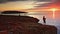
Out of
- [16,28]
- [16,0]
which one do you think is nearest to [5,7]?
[16,0]

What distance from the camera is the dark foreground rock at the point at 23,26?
217cm

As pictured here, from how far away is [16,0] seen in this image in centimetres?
227

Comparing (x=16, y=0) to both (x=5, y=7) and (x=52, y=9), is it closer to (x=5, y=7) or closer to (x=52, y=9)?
(x=5, y=7)

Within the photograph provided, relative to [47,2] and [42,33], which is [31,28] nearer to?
[42,33]

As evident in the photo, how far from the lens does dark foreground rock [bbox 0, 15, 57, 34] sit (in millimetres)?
2168

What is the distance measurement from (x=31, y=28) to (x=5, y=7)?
398 millimetres

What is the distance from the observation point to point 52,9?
226 cm

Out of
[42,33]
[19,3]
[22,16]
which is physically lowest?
[42,33]

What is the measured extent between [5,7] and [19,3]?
172 millimetres

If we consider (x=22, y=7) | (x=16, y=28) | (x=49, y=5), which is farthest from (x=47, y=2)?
(x=16, y=28)

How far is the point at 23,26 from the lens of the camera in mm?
2201

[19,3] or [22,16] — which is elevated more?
[19,3]

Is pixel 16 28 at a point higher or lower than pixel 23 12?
lower

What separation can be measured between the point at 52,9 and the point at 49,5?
59 millimetres
